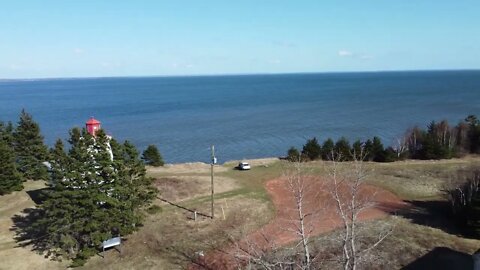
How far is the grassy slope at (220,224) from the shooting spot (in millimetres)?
28102

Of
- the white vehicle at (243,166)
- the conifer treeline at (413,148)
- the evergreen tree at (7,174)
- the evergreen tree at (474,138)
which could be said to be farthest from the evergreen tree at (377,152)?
the evergreen tree at (7,174)

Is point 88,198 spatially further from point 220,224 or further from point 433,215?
point 433,215

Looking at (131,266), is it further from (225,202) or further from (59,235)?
(225,202)

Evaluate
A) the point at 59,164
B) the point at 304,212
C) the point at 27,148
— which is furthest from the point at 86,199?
the point at 27,148

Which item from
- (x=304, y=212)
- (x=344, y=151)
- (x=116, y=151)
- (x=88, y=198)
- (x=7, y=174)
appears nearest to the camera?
(x=88, y=198)

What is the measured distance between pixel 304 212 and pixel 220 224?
6.93 meters

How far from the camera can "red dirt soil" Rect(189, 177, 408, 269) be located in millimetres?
28062

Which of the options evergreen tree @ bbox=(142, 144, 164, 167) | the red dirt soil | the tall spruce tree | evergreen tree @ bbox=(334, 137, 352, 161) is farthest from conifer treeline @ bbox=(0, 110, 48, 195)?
evergreen tree @ bbox=(334, 137, 352, 161)

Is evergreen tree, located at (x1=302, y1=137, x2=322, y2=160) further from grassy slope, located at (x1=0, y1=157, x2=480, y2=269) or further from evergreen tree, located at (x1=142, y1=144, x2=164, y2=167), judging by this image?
evergreen tree, located at (x1=142, y1=144, x2=164, y2=167)

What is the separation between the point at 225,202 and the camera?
3753 cm

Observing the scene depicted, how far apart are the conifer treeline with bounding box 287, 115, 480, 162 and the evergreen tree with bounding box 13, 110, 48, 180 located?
2732 cm

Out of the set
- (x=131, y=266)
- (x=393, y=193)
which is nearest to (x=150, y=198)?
(x=131, y=266)

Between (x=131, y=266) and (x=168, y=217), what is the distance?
7680 millimetres

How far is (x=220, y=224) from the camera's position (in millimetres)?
32969
